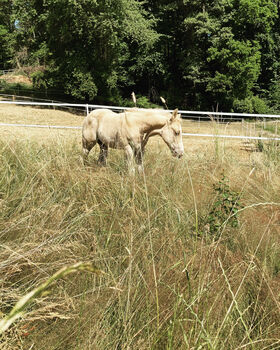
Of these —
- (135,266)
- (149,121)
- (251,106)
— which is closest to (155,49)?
(251,106)

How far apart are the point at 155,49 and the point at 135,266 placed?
25.1 m

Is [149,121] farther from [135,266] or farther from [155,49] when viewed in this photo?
[155,49]

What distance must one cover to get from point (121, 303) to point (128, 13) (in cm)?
2130

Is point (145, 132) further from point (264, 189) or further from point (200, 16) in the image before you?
point (200, 16)

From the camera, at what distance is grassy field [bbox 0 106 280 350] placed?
4.30ft

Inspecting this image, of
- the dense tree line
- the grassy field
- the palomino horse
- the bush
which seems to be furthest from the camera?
the bush

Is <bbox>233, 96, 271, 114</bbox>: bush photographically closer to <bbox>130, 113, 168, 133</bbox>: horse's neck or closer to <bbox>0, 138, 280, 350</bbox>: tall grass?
<bbox>130, 113, 168, 133</bbox>: horse's neck

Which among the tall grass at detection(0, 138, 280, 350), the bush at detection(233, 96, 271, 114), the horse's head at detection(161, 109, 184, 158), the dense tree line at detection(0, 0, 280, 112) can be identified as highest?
the dense tree line at detection(0, 0, 280, 112)

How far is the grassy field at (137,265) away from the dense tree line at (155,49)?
17479 millimetres

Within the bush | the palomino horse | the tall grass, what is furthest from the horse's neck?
the bush

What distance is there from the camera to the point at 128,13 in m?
19.8

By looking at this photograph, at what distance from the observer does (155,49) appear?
964 inches

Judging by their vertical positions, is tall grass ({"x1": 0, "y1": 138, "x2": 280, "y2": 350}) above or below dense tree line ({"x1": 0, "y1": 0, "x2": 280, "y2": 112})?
below

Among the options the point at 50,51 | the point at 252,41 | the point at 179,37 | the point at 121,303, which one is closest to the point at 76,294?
the point at 121,303
